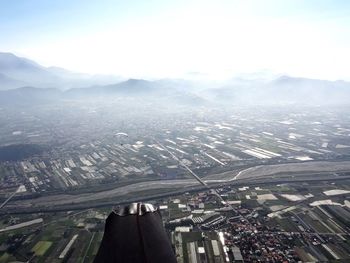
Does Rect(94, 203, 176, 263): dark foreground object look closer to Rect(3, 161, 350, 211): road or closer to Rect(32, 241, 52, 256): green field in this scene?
Rect(32, 241, 52, 256): green field

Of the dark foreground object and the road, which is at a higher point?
the dark foreground object

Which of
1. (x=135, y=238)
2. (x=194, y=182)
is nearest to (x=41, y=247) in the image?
(x=194, y=182)

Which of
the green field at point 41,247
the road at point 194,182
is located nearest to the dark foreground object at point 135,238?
the green field at point 41,247

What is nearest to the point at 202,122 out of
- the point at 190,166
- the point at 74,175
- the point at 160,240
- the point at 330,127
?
the point at 330,127

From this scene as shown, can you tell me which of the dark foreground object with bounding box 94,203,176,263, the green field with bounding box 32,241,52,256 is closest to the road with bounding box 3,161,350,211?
the green field with bounding box 32,241,52,256

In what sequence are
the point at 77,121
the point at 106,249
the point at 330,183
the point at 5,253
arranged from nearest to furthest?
the point at 106,249 → the point at 5,253 → the point at 330,183 → the point at 77,121

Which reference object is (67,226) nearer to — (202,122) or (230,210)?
(230,210)
